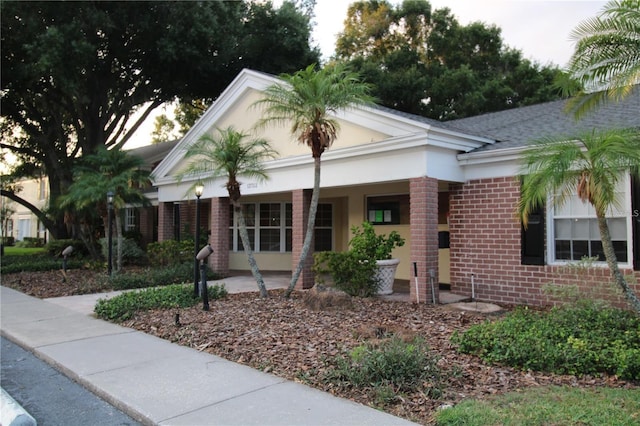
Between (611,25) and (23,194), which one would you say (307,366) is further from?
(23,194)

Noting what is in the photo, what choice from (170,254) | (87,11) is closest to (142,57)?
(87,11)

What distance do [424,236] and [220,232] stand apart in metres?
7.54

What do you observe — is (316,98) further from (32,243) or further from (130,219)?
(32,243)

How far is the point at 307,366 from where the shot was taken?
18.1ft

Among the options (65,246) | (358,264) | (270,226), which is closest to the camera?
(358,264)

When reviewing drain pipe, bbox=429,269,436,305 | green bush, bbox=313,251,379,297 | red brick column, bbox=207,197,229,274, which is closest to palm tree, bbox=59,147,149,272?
red brick column, bbox=207,197,229,274

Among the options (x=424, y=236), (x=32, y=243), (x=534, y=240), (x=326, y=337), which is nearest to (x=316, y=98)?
(x=424, y=236)

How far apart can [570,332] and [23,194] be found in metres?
51.4

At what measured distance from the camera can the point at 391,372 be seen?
15.8 feet

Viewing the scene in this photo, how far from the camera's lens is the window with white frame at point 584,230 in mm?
8211

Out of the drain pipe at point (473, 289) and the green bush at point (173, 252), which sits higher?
the green bush at point (173, 252)

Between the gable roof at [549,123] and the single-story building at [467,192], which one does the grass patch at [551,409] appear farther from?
the gable roof at [549,123]

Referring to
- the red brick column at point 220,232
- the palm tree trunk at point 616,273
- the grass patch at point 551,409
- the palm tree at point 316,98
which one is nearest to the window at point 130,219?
the red brick column at point 220,232

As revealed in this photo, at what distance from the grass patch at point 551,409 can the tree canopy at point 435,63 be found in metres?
18.8
